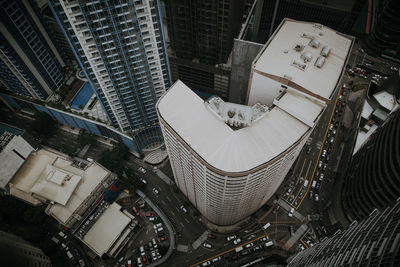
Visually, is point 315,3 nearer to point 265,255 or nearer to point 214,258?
point 265,255

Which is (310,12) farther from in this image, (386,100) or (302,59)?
(386,100)

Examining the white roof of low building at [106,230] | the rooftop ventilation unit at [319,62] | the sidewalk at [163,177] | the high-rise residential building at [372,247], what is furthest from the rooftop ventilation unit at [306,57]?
the white roof of low building at [106,230]

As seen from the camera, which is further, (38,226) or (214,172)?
(38,226)

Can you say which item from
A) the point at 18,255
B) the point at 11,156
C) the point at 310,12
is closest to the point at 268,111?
the point at 310,12

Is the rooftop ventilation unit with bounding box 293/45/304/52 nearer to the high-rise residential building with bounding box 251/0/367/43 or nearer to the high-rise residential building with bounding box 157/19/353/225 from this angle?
the high-rise residential building with bounding box 157/19/353/225

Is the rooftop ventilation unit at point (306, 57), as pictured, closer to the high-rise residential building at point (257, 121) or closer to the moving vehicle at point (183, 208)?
the high-rise residential building at point (257, 121)

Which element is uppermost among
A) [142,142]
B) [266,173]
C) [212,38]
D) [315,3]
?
[315,3]

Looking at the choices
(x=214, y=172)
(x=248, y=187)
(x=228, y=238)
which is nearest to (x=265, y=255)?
(x=228, y=238)
